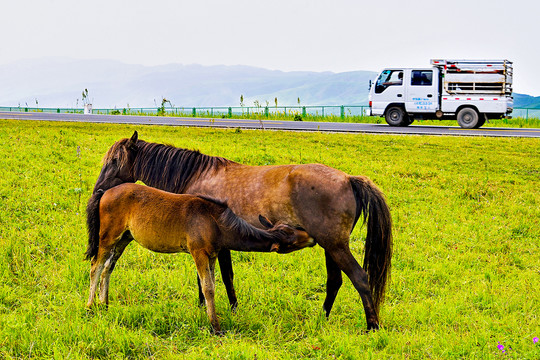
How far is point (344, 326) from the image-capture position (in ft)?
18.6

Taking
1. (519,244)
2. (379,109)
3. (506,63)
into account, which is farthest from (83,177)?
(506,63)

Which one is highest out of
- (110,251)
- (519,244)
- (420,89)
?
(420,89)

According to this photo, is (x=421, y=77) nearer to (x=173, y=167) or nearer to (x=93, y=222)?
(x=173, y=167)

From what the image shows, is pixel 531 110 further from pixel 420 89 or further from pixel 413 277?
pixel 413 277

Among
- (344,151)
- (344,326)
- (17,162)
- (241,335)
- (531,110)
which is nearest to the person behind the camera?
(241,335)

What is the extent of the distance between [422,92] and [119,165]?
23.4 meters

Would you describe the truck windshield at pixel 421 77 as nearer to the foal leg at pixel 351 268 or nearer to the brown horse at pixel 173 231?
the foal leg at pixel 351 268

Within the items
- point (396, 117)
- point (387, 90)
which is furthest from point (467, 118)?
point (387, 90)

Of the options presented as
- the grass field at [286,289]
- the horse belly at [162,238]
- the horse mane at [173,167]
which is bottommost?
the grass field at [286,289]

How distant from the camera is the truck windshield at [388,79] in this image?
27547 mm

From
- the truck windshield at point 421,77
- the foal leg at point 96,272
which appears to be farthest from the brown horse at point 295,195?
the truck windshield at point 421,77

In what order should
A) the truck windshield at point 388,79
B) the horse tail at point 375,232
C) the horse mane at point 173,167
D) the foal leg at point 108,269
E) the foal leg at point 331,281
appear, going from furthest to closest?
the truck windshield at point 388,79
the horse mane at point 173,167
the foal leg at point 331,281
the foal leg at point 108,269
the horse tail at point 375,232

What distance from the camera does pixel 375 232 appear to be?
5.87m

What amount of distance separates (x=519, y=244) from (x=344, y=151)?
8.02m
